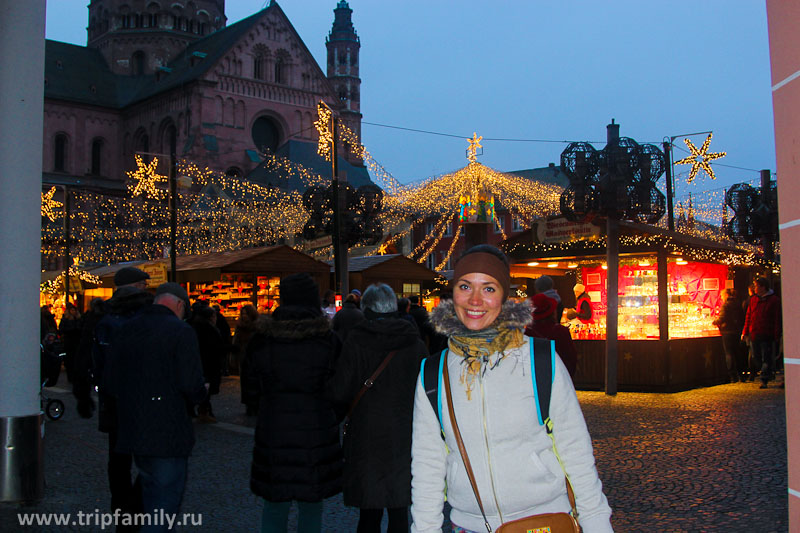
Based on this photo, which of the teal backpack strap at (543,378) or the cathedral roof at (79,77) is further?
the cathedral roof at (79,77)

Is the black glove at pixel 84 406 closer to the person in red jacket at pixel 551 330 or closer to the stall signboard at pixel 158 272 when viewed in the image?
the person in red jacket at pixel 551 330

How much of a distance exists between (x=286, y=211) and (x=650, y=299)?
22058 millimetres

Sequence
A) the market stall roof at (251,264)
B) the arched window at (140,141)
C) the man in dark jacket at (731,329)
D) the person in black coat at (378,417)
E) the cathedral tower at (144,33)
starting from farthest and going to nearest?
the cathedral tower at (144,33), the arched window at (140,141), the market stall roof at (251,264), the man in dark jacket at (731,329), the person in black coat at (378,417)

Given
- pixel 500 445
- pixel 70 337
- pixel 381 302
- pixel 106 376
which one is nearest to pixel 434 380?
pixel 500 445

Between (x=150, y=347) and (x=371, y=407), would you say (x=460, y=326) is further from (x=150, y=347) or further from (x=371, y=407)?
(x=150, y=347)

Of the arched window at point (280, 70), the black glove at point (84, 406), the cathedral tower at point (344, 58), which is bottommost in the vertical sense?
the black glove at point (84, 406)

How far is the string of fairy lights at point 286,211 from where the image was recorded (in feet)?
66.2

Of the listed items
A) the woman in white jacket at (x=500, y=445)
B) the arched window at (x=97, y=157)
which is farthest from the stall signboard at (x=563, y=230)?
the arched window at (x=97, y=157)

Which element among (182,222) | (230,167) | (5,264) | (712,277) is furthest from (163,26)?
(5,264)

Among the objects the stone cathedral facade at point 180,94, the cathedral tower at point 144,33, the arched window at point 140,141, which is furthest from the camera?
the cathedral tower at point 144,33

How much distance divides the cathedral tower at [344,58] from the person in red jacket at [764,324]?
269ft

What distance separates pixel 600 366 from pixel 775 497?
24.4ft

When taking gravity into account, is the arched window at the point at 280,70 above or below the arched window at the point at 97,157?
above

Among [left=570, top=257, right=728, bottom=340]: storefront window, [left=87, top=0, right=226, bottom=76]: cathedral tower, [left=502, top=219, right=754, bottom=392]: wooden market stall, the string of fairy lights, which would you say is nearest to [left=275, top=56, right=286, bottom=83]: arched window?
the string of fairy lights
